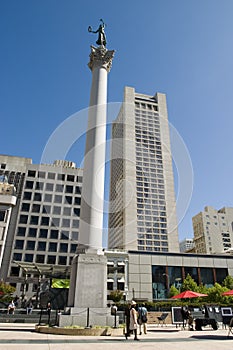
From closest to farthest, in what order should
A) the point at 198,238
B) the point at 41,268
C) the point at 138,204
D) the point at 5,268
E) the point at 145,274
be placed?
the point at 41,268 → the point at 145,274 → the point at 5,268 → the point at 138,204 → the point at 198,238

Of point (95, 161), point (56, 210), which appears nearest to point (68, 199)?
point (56, 210)

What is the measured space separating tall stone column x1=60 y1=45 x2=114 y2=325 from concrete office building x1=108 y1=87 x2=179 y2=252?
9390 cm

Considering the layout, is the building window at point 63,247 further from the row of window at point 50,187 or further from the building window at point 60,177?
the building window at point 60,177

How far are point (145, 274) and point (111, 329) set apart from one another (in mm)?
44223

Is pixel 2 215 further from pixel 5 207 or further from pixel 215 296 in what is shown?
pixel 215 296

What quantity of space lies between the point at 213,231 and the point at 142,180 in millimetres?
47638

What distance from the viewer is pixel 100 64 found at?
2653 centimetres

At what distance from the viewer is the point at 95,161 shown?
71.3ft

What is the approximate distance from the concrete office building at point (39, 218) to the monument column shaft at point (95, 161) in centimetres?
4715

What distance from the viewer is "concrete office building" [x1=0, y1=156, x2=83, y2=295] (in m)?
63.8

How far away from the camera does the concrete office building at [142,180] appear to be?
121188 mm

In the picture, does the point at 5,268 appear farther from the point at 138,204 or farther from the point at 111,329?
the point at 138,204

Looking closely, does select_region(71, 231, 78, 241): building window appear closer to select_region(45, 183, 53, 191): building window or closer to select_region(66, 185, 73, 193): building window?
select_region(66, 185, 73, 193): building window

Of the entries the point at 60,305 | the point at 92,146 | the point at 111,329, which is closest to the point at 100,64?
the point at 92,146
